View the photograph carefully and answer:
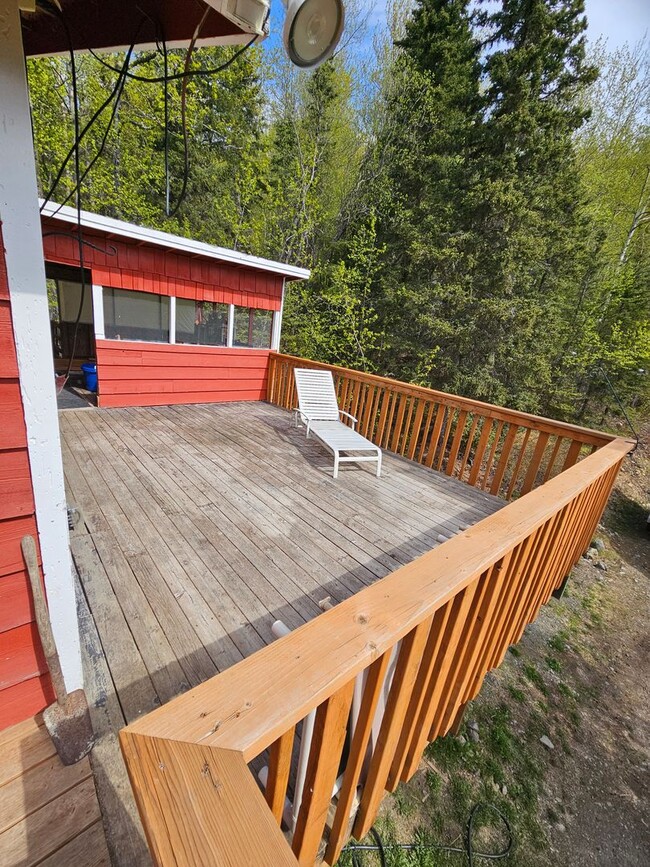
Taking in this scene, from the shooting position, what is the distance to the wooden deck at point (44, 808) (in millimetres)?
1057

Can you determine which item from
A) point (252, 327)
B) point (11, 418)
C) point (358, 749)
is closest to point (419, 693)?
point (358, 749)

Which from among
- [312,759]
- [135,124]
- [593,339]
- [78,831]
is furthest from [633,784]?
[135,124]

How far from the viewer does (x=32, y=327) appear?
3.57 ft

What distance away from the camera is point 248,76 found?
388 inches

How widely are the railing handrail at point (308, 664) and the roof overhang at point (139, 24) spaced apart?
4.92ft

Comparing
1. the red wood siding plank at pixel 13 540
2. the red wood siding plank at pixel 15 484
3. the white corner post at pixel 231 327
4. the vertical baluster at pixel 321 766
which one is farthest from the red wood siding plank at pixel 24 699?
the white corner post at pixel 231 327

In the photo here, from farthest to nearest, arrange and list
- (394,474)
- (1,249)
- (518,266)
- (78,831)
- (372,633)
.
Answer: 1. (518,266)
2. (394,474)
3. (78,831)
4. (1,249)
5. (372,633)

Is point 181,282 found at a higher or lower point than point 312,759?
higher

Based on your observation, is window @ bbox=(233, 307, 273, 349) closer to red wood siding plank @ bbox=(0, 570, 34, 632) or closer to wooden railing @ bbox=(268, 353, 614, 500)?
wooden railing @ bbox=(268, 353, 614, 500)

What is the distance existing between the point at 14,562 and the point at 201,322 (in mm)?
5161

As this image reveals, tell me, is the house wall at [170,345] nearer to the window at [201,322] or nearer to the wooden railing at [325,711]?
Result: the window at [201,322]

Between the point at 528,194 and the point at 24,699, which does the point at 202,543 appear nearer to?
the point at 24,699

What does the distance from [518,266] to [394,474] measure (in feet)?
21.2

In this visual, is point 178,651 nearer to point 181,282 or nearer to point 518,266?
point 181,282
